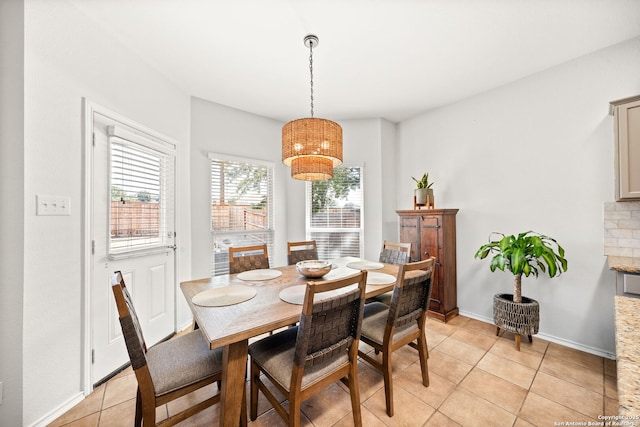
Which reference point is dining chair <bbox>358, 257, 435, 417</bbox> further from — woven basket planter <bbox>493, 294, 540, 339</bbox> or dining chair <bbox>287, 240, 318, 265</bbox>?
woven basket planter <bbox>493, 294, 540, 339</bbox>

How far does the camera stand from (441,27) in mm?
1916

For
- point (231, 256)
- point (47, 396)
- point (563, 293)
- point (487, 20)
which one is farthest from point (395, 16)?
point (47, 396)

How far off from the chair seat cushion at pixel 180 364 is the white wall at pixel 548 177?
9.73ft

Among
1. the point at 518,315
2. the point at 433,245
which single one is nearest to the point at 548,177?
the point at 433,245

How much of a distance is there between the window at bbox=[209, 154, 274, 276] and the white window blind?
608 millimetres

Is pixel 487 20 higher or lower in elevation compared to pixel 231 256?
higher

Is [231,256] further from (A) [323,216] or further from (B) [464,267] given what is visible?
(B) [464,267]

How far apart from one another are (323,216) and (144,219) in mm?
2292

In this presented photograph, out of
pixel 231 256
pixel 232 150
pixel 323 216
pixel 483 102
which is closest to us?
pixel 231 256

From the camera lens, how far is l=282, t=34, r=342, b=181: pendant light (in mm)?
1826

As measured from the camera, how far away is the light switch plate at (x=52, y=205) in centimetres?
152

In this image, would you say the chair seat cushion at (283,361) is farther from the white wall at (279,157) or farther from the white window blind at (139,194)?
the white wall at (279,157)
